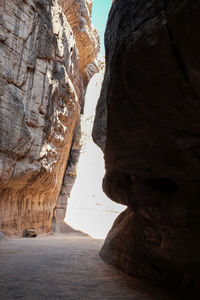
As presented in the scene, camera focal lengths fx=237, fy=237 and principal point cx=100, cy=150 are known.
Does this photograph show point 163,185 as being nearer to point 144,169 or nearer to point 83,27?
point 144,169

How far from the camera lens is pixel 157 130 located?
249 cm

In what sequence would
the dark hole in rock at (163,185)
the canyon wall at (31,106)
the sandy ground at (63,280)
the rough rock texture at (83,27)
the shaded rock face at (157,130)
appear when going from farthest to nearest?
the rough rock texture at (83,27) < the canyon wall at (31,106) < the dark hole in rock at (163,185) < the sandy ground at (63,280) < the shaded rock face at (157,130)

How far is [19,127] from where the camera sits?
10.8m

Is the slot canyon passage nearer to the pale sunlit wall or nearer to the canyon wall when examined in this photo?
the canyon wall

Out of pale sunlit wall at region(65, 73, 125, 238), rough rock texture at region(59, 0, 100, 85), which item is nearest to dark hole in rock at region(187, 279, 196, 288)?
pale sunlit wall at region(65, 73, 125, 238)

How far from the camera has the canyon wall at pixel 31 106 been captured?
33.6 feet

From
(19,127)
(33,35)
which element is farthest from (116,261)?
(33,35)

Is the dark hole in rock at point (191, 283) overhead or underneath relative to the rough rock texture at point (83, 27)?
underneath

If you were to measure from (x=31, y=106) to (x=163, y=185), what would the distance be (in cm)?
969

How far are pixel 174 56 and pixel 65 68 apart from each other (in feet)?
45.5

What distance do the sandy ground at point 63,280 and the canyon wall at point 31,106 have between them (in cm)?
676

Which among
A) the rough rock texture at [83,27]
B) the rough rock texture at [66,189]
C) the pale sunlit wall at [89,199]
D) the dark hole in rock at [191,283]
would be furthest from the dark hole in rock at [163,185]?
the rough rock texture at [83,27]

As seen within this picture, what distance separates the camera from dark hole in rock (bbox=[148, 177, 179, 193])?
318cm

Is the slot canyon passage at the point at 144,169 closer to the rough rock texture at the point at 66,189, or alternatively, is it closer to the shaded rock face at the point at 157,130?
the shaded rock face at the point at 157,130
